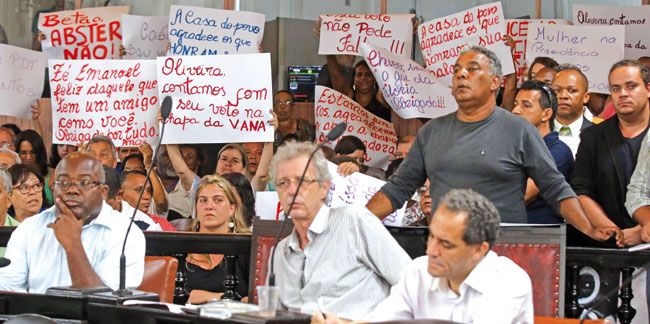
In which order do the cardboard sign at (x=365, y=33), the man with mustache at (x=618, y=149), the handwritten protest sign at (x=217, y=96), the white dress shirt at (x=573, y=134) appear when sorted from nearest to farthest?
the man with mustache at (x=618, y=149) < the white dress shirt at (x=573, y=134) < the handwritten protest sign at (x=217, y=96) < the cardboard sign at (x=365, y=33)

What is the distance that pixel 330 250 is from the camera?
16.1ft

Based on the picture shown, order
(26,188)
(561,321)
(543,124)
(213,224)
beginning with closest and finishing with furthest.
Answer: (561,321)
(543,124)
(213,224)
(26,188)

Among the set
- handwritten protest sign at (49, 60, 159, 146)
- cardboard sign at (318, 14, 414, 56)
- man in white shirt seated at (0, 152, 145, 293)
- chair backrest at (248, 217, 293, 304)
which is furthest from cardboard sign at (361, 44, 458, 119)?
man in white shirt seated at (0, 152, 145, 293)

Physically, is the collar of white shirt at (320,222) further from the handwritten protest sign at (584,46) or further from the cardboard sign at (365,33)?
the cardboard sign at (365,33)

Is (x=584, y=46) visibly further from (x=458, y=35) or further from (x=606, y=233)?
(x=606, y=233)

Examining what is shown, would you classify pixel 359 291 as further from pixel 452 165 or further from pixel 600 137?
pixel 600 137

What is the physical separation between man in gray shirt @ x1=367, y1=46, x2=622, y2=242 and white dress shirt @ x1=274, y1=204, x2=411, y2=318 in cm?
65

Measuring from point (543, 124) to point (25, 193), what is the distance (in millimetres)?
3386

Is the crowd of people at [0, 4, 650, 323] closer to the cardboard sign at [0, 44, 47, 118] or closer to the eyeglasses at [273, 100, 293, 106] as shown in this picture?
the eyeglasses at [273, 100, 293, 106]

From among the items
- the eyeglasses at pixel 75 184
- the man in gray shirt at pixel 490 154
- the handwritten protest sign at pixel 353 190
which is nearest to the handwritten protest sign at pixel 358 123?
the handwritten protest sign at pixel 353 190

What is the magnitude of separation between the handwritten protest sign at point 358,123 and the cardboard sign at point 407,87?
27cm

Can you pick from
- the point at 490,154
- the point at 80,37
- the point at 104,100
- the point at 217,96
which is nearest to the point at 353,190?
the point at 490,154

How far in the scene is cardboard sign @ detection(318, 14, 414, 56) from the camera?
10023 mm

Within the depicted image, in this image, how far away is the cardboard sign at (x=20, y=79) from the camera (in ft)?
33.9
